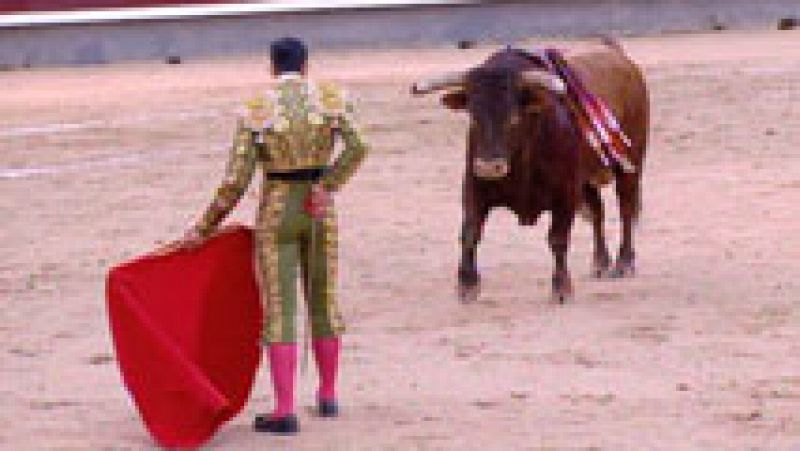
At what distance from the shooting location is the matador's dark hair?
6457 mm

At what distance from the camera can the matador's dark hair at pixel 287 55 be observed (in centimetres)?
646

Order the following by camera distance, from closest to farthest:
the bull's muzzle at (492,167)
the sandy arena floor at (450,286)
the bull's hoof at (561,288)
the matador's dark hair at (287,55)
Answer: the matador's dark hair at (287,55), the sandy arena floor at (450,286), the bull's muzzle at (492,167), the bull's hoof at (561,288)

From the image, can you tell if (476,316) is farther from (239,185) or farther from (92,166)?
(92,166)

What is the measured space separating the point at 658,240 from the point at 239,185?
14.7 feet

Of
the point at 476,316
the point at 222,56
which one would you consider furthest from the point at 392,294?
the point at 222,56

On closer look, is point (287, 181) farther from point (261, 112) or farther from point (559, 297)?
point (559, 297)

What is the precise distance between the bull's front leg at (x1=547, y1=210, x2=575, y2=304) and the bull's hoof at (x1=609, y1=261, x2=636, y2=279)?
0.55 m

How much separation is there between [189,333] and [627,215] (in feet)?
11.6

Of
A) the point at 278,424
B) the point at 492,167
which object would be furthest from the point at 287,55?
the point at 492,167

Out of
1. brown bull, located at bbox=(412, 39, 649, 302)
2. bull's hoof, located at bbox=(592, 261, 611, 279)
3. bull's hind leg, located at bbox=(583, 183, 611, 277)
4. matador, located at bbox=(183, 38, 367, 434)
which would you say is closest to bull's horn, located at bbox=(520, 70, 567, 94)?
brown bull, located at bbox=(412, 39, 649, 302)

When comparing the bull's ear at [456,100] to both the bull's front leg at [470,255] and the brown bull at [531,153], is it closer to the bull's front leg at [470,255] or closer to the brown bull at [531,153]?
the brown bull at [531,153]

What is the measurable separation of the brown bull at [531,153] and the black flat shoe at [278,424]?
2.09 metres

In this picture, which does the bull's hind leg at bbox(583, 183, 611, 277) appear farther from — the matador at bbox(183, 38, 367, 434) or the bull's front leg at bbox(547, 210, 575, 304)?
the matador at bbox(183, 38, 367, 434)

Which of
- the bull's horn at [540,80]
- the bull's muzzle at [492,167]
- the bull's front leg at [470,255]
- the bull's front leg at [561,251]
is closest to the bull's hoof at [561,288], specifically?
the bull's front leg at [561,251]
